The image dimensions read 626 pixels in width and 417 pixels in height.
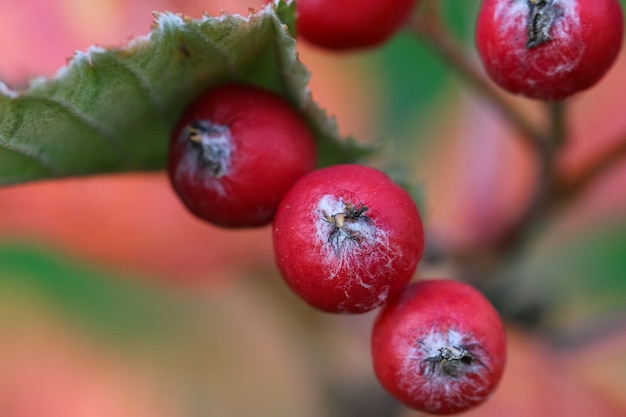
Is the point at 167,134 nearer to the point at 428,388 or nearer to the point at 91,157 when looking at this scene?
the point at 91,157

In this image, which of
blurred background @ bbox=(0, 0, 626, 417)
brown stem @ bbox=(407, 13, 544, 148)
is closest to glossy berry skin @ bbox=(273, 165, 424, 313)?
brown stem @ bbox=(407, 13, 544, 148)

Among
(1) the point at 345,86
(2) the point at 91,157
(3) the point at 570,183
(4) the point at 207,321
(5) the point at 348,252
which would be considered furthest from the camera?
(1) the point at 345,86

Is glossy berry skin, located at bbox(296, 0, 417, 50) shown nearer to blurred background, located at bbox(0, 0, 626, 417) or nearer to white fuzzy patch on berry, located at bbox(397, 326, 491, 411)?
white fuzzy patch on berry, located at bbox(397, 326, 491, 411)

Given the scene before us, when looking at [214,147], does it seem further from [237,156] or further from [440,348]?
[440,348]

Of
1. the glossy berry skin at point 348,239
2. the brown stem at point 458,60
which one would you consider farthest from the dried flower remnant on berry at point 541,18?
the brown stem at point 458,60

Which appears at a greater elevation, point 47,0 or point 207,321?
point 47,0

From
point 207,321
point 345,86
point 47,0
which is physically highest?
point 345,86

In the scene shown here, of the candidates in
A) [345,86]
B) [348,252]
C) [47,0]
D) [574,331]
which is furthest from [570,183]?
[47,0]

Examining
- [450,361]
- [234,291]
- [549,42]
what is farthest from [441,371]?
[234,291]
